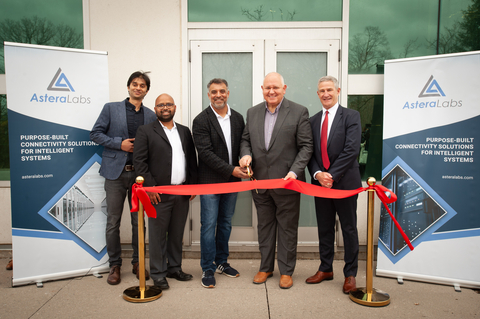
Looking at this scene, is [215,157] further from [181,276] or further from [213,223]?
[181,276]

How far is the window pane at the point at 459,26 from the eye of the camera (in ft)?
12.9

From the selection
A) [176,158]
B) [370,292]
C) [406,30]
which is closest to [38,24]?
[176,158]

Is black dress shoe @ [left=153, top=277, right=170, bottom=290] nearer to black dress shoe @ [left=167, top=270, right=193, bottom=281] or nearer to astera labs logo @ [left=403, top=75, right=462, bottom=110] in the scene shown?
black dress shoe @ [left=167, top=270, right=193, bottom=281]

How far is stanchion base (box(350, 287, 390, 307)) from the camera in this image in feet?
8.96

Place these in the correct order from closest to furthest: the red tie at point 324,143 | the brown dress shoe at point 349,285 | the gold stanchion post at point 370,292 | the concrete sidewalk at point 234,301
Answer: the concrete sidewalk at point 234,301 → the gold stanchion post at point 370,292 → the brown dress shoe at point 349,285 → the red tie at point 324,143

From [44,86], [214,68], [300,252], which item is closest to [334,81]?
[214,68]

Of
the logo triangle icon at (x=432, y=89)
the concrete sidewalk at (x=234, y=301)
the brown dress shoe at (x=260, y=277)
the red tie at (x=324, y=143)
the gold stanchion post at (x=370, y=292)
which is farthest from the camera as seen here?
the logo triangle icon at (x=432, y=89)

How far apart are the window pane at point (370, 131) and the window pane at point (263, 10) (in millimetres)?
1086

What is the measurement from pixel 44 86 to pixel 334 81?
9.58 feet

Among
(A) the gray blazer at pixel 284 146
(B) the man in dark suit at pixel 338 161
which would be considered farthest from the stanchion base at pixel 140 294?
(B) the man in dark suit at pixel 338 161

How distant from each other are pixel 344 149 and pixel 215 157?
48.7 inches

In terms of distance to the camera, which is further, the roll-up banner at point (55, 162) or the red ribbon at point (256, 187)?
the roll-up banner at point (55, 162)

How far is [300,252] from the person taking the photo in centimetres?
391

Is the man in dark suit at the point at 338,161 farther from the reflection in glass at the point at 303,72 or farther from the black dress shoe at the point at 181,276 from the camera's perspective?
the black dress shoe at the point at 181,276
